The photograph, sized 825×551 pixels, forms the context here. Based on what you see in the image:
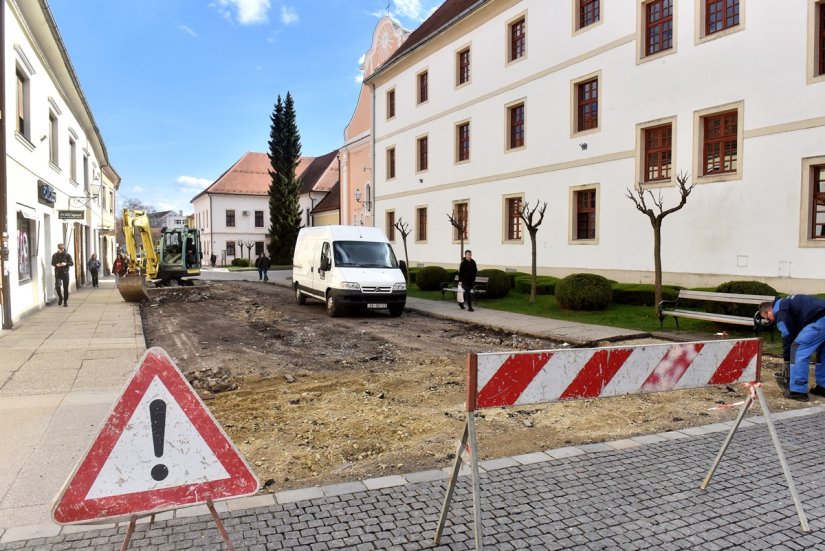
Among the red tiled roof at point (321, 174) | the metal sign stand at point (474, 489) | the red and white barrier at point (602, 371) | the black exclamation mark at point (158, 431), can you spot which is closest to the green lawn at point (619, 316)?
the red and white barrier at point (602, 371)

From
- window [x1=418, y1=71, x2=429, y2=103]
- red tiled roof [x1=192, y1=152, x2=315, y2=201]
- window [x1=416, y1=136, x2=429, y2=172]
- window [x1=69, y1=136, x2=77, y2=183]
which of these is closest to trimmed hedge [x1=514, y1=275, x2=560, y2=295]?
window [x1=416, y1=136, x2=429, y2=172]

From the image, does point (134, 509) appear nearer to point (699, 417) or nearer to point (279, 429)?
point (279, 429)

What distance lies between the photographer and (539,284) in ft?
64.6

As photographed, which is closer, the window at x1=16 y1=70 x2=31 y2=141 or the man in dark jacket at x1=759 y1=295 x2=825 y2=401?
the man in dark jacket at x1=759 y1=295 x2=825 y2=401

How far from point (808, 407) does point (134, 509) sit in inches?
287

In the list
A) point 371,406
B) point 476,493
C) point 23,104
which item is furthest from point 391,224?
point 476,493

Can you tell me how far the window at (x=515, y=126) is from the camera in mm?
24812

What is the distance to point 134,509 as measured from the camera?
284 centimetres

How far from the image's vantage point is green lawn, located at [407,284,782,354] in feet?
39.9

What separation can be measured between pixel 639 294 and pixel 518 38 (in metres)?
14.1

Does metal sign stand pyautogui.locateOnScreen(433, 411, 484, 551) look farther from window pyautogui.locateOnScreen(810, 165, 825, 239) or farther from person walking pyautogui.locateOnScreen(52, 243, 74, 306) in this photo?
person walking pyautogui.locateOnScreen(52, 243, 74, 306)

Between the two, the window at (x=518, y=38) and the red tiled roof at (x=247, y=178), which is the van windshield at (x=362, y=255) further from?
the red tiled roof at (x=247, y=178)

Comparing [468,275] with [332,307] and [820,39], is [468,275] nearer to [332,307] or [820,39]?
[332,307]

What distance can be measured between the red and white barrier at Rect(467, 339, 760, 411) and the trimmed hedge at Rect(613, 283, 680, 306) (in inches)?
465
